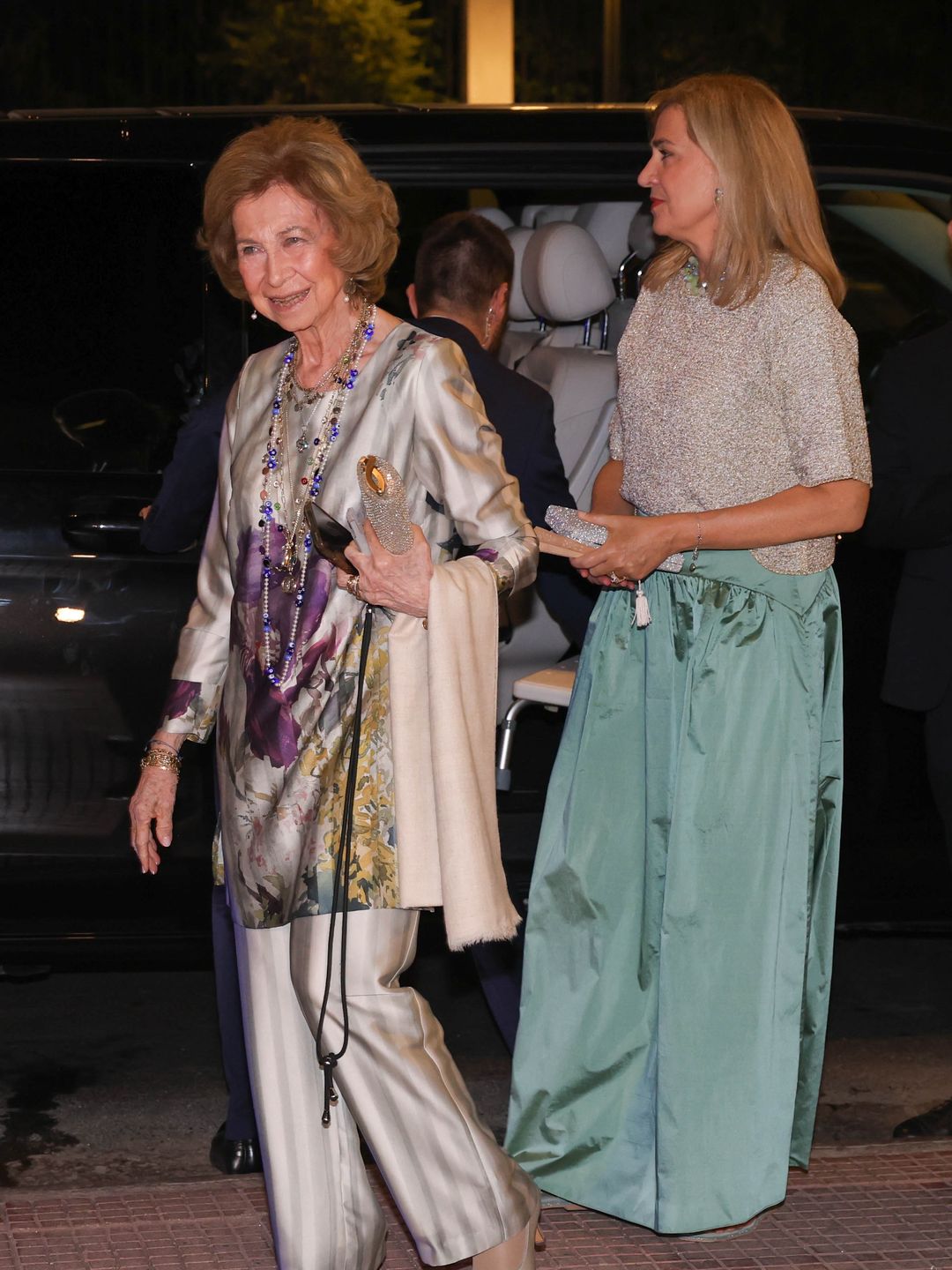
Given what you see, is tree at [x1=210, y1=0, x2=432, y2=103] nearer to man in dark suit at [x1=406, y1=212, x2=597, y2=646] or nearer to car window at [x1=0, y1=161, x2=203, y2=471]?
man in dark suit at [x1=406, y1=212, x2=597, y2=646]

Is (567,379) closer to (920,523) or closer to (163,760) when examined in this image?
(920,523)

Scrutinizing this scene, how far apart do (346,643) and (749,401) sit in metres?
0.84

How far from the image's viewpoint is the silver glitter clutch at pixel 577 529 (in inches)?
111

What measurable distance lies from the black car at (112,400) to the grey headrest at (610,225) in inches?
35.0

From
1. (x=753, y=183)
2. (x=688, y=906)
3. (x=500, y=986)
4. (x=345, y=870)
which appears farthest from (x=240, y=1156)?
(x=753, y=183)

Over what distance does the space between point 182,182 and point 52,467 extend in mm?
632

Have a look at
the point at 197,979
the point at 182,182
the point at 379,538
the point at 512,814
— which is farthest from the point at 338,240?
the point at 197,979

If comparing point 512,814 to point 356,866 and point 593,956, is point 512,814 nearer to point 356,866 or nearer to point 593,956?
point 593,956

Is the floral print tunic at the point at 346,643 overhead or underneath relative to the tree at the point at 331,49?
underneath

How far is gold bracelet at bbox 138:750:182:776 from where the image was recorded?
2.70 meters

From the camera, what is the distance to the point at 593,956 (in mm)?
3119

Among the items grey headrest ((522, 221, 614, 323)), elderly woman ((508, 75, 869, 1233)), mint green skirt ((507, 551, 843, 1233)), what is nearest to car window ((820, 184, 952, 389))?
grey headrest ((522, 221, 614, 323))

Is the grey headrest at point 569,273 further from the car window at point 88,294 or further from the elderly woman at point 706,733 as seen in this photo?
the elderly woman at point 706,733

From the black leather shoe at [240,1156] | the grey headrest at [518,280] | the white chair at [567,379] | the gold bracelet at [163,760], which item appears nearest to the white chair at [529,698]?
the white chair at [567,379]
